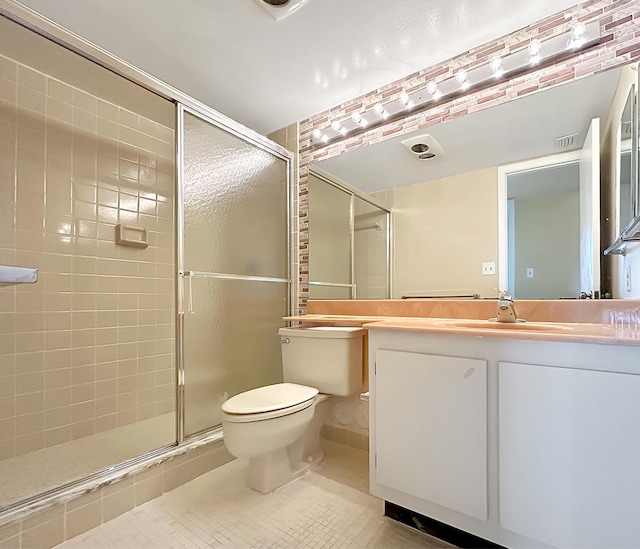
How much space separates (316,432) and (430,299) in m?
0.98

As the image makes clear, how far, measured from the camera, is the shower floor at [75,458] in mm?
1462

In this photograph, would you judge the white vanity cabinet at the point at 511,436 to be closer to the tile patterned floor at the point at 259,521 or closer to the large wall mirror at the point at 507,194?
the tile patterned floor at the point at 259,521

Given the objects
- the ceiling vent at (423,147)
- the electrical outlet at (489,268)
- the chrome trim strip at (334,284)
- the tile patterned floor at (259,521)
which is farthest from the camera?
the chrome trim strip at (334,284)

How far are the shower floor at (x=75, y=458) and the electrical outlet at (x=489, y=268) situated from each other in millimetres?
1839

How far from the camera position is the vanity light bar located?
151 cm

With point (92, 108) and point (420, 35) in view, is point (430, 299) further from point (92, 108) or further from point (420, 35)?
point (92, 108)

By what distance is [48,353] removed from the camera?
6.55 feet

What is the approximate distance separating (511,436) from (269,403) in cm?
100

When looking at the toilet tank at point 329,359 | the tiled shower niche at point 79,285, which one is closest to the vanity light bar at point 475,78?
the tiled shower niche at point 79,285

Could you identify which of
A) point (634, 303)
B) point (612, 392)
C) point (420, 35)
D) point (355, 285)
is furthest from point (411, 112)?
point (612, 392)

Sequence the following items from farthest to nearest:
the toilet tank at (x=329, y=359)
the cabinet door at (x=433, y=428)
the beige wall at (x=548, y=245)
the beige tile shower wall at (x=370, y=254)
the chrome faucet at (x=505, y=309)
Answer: the beige tile shower wall at (x=370, y=254) → the toilet tank at (x=329, y=359) → the beige wall at (x=548, y=245) → the chrome faucet at (x=505, y=309) → the cabinet door at (x=433, y=428)

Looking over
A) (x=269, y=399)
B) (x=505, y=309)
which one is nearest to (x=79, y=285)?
(x=269, y=399)

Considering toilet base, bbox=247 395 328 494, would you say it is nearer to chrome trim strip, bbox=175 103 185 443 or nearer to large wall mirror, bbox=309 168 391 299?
chrome trim strip, bbox=175 103 185 443

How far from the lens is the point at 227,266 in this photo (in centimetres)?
204
